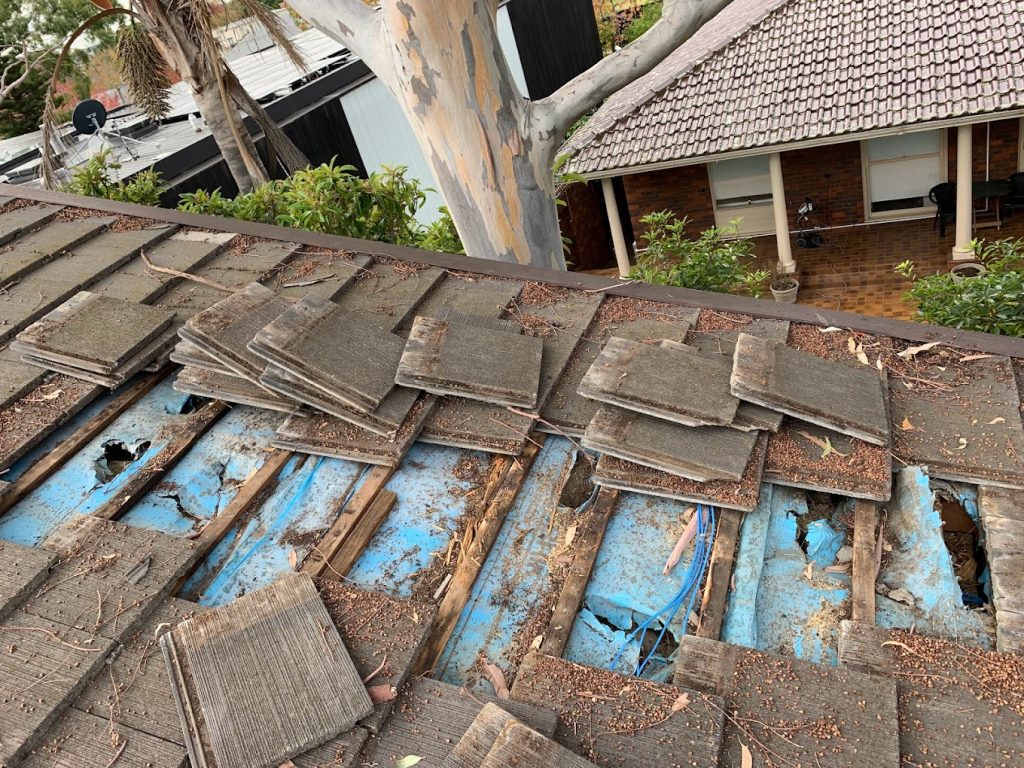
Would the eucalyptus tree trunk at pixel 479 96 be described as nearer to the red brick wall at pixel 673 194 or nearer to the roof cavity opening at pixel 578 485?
the roof cavity opening at pixel 578 485

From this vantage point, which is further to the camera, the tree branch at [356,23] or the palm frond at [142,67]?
the palm frond at [142,67]

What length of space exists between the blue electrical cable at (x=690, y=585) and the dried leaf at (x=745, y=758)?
53cm

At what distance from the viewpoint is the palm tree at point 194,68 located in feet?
30.1

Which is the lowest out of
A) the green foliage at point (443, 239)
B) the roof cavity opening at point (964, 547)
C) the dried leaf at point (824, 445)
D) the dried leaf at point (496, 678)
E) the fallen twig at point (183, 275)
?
the green foliage at point (443, 239)

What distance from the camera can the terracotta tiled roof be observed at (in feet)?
41.7

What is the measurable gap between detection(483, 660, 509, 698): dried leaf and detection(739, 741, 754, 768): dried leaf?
2.68 feet

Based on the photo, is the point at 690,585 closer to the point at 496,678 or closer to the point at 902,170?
the point at 496,678

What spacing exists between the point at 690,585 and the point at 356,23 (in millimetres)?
5151

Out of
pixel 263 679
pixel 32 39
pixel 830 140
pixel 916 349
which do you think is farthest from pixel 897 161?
pixel 32 39

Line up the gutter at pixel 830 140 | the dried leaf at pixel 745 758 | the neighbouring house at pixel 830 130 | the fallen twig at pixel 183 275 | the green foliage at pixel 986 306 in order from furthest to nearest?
1. the neighbouring house at pixel 830 130
2. the gutter at pixel 830 140
3. the green foliage at pixel 986 306
4. the fallen twig at pixel 183 275
5. the dried leaf at pixel 745 758

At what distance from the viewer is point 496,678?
2727 millimetres

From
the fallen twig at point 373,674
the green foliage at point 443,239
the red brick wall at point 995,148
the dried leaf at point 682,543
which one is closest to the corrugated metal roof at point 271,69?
the green foliage at point 443,239

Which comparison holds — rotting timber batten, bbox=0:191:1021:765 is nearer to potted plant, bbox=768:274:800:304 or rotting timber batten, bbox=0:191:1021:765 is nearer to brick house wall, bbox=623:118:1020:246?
potted plant, bbox=768:274:800:304

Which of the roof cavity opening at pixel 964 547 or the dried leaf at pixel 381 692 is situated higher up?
the dried leaf at pixel 381 692
